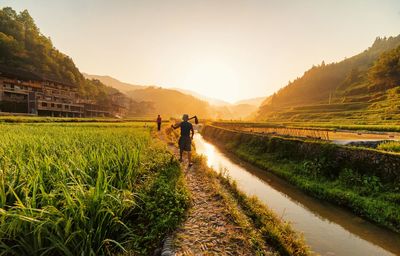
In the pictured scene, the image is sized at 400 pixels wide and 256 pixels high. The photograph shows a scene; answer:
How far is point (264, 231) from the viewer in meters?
6.27

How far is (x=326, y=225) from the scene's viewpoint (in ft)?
29.0

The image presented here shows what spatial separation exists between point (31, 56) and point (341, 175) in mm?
89365

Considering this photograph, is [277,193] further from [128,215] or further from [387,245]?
[128,215]

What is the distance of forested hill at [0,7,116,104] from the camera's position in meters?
62.6

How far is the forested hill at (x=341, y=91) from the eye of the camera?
216 ft

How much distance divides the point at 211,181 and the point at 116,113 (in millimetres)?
85363

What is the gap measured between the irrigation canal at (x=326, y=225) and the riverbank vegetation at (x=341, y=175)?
20.8 inches

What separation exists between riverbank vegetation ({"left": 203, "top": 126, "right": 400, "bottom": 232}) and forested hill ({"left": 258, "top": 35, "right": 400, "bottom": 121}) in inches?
1629

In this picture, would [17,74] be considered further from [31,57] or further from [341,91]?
[341,91]

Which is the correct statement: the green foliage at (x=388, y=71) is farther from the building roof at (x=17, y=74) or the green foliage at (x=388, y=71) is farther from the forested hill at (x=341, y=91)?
the building roof at (x=17, y=74)

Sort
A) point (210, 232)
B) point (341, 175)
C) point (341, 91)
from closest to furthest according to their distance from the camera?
point (210, 232) → point (341, 175) → point (341, 91)

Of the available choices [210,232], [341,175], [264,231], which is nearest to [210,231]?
[210,232]

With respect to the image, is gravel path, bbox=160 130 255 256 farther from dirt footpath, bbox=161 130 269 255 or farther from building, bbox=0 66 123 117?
building, bbox=0 66 123 117

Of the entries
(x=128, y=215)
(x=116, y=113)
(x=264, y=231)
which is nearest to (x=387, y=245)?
(x=264, y=231)
